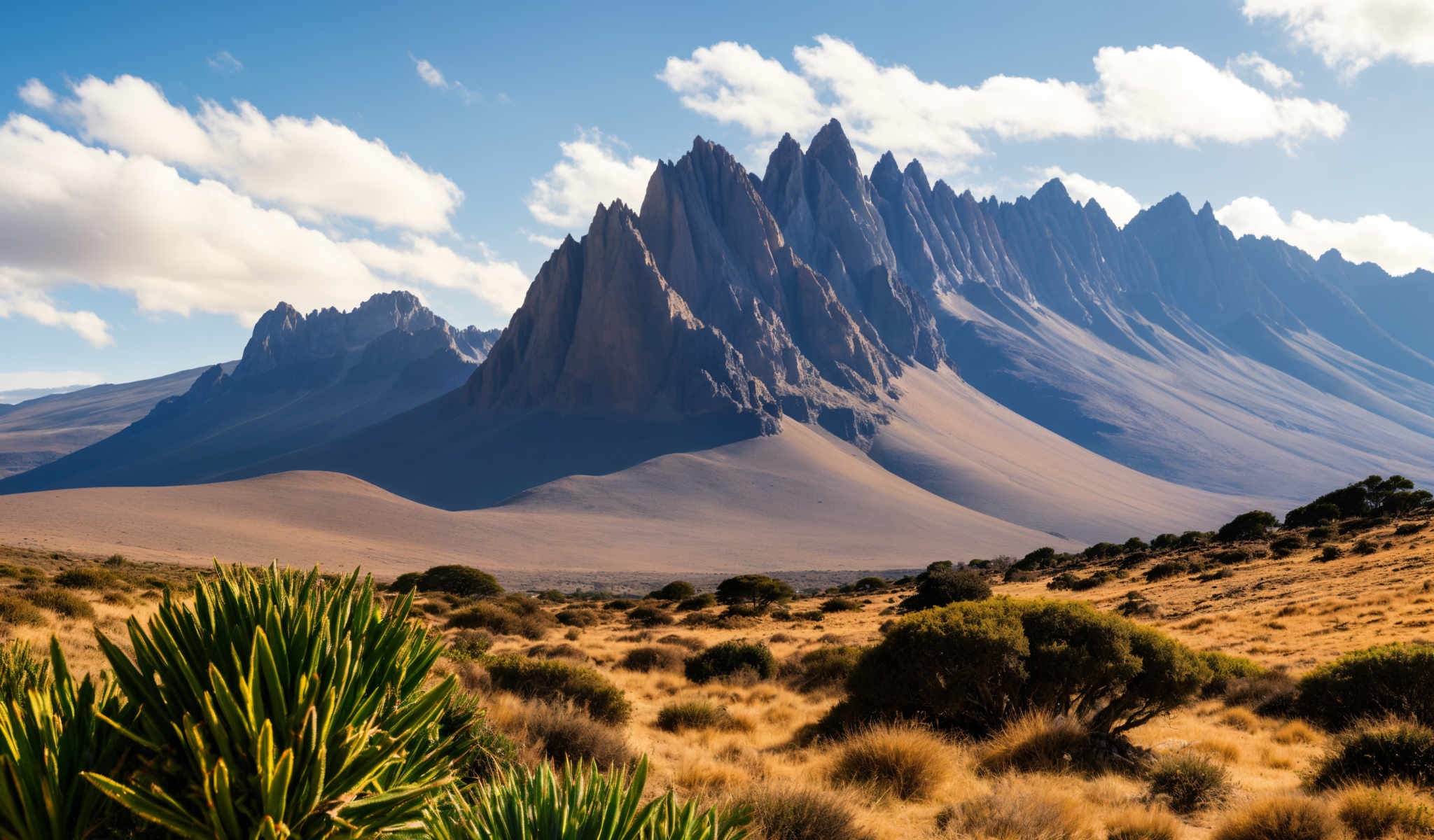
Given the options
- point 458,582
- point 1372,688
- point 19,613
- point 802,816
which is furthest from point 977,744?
point 458,582

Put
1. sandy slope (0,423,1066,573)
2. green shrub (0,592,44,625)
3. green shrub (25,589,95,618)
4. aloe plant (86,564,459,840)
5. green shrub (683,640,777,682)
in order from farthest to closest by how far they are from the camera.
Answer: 1. sandy slope (0,423,1066,573)
2. green shrub (683,640,777,682)
3. green shrub (25,589,95,618)
4. green shrub (0,592,44,625)
5. aloe plant (86,564,459,840)

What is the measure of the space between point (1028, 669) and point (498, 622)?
18.5 meters

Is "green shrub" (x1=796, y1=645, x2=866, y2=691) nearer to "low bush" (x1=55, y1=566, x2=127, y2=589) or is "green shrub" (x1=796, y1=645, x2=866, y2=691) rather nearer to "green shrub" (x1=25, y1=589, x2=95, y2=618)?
"green shrub" (x1=25, y1=589, x2=95, y2=618)

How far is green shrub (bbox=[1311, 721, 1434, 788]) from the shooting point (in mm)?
7828

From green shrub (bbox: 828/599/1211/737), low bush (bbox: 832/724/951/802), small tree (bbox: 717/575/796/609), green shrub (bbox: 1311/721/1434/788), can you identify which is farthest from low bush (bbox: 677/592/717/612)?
green shrub (bbox: 1311/721/1434/788)

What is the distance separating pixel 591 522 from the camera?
→ 4476 inches

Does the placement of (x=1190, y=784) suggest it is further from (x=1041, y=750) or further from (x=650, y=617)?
(x=650, y=617)

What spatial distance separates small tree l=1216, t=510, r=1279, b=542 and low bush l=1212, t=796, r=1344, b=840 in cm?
4732

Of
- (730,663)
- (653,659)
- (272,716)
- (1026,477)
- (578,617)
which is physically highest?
(1026,477)

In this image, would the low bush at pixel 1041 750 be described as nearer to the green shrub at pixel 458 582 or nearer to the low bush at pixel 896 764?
the low bush at pixel 896 764

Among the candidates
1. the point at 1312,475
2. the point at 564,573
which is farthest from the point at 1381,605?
the point at 1312,475

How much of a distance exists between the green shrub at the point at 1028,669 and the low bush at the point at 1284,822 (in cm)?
294

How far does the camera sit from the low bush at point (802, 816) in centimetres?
580

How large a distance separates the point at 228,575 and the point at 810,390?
167 meters
